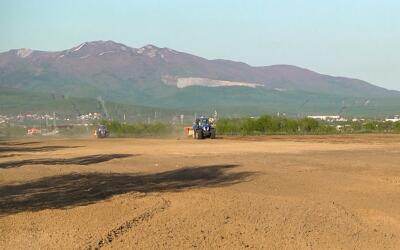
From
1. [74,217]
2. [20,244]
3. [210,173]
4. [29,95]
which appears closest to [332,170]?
[210,173]

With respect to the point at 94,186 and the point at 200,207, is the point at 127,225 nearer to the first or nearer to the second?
the point at 200,207

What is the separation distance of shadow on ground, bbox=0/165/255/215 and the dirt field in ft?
0.09

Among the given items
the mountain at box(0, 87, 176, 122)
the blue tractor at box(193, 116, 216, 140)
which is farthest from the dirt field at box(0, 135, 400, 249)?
the mountain at box(0, 87, 176, 122)

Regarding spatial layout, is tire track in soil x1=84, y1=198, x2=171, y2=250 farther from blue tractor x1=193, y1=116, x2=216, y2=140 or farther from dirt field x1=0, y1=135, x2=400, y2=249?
blue tractor x1=193, y1=116, x2=216, y2=140

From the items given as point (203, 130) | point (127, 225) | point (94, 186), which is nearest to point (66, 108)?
point (203, 130)

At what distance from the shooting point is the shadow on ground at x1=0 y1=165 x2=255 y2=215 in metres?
17.8

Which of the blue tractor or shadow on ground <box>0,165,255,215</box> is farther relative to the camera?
the blue tractor

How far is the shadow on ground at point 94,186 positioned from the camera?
17781mm

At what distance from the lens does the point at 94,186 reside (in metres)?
21.6

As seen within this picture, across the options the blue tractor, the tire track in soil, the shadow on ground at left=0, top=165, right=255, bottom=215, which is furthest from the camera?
the blue tractor

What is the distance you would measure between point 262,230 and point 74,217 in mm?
3926

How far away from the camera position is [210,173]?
2681cm

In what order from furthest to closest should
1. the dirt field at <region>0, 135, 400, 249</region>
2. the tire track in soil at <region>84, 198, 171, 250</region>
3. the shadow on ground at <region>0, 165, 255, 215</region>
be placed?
the shadow on ground at <region>0, 165, 255, 215</region> < the dirt field at <region>0, 135, 400, 249</region> < the tire track in soil at <region>84, 198, 171, 250</region>

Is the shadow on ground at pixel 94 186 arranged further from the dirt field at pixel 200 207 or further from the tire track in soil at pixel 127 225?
the tire track in soil at pixel 127 225
